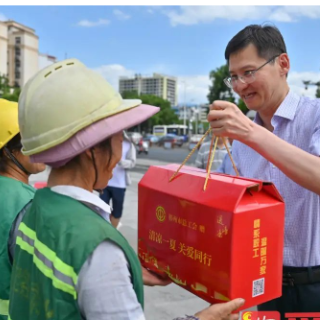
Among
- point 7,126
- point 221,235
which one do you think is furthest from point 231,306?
point 7,126

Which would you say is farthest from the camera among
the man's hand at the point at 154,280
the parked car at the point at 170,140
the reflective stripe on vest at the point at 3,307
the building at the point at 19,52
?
the building at the point at 19,52

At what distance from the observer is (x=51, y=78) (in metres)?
0.98

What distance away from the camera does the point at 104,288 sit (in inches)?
34.3

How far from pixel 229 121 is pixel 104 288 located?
61cm

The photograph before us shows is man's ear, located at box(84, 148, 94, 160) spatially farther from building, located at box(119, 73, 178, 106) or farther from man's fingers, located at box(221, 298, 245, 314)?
building, located at box(119, 73, 178, 106)

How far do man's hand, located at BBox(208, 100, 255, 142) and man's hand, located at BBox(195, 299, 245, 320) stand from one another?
48 centimetres

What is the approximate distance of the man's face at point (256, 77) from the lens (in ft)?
4.96

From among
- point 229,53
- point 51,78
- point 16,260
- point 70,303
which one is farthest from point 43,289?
point 229,53

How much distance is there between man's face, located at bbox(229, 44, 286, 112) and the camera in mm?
1512

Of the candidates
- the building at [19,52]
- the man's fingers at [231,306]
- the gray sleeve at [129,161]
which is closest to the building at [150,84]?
the building at [19,52]

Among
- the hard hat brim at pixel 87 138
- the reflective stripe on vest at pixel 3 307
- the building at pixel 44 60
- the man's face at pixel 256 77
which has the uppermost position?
the building at pixel 44 60

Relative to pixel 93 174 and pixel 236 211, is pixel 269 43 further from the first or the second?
pixel 93 174

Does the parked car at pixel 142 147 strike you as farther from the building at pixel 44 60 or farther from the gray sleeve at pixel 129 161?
the building at pixel 44 60

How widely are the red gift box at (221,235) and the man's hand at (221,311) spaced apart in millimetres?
20
